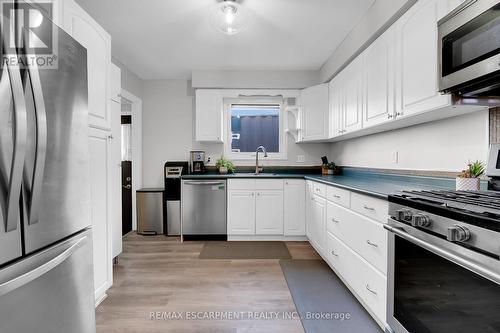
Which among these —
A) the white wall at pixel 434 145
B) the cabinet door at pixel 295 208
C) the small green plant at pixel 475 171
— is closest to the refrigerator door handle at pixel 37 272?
the small green plant at pixel 475 171

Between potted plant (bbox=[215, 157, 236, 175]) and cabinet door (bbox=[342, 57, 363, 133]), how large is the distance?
1758mm

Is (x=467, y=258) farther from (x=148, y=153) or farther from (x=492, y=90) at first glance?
(x=148, y=153)

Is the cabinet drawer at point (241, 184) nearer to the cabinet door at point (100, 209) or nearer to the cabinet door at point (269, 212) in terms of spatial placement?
the cabinet door at point (269, 212)

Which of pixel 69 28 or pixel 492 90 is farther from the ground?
pixel 69 28

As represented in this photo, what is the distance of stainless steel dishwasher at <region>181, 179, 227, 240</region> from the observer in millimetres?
3584

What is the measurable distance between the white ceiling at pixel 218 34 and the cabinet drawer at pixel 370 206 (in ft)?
5.49

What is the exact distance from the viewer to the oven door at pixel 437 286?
0.86 metres

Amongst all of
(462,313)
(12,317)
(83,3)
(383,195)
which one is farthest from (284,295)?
(83,3)

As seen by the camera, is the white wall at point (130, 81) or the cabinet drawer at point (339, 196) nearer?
the cabinet drawer at point (339, 196)

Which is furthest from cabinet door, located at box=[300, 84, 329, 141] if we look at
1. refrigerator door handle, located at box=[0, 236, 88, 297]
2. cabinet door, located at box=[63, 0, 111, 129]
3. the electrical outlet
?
refrigerator door handle, located at box=[0, 236, 88, 297]

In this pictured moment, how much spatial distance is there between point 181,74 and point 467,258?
3987mm

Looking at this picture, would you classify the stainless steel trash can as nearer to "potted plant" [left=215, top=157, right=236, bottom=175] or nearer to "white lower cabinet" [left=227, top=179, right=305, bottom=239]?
"potted plant" [left=215, top=157, right=236, bottom=175]

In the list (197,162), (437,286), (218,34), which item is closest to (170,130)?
(197,162)

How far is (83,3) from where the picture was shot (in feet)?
7.34
